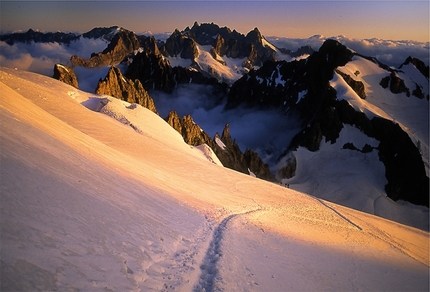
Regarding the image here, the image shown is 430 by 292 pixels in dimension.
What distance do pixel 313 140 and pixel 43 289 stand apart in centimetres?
8635

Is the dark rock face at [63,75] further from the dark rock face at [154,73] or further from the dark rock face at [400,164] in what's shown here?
the dark rock face at [154,73]

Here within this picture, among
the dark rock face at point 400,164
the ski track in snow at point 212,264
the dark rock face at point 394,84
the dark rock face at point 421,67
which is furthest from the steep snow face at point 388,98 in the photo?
the ski track in snow at point 212,264

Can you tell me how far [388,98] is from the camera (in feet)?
333

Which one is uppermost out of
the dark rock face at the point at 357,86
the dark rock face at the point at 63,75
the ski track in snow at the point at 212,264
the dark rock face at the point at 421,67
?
the dark rock face at the point at 421,67

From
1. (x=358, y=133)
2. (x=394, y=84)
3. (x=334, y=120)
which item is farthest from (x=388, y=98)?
(x=334, y=120)

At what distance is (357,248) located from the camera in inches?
646

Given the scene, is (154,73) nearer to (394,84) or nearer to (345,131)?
(345,131)

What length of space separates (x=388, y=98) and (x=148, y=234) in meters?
116

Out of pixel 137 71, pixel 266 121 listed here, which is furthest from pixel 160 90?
pixel 266 121

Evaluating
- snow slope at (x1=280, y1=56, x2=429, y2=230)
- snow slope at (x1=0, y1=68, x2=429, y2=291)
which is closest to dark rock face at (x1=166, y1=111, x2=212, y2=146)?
snow slope at (x1=280, y1=56, x2=429, y2=230)

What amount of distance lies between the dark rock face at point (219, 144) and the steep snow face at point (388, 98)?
137ft

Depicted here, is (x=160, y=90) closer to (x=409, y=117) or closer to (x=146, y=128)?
(x=409, y=117)

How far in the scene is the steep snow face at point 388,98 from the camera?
9119 centimetres

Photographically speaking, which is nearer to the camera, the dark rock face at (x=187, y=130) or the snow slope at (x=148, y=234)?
the snow slope at (x=148, y=234)
